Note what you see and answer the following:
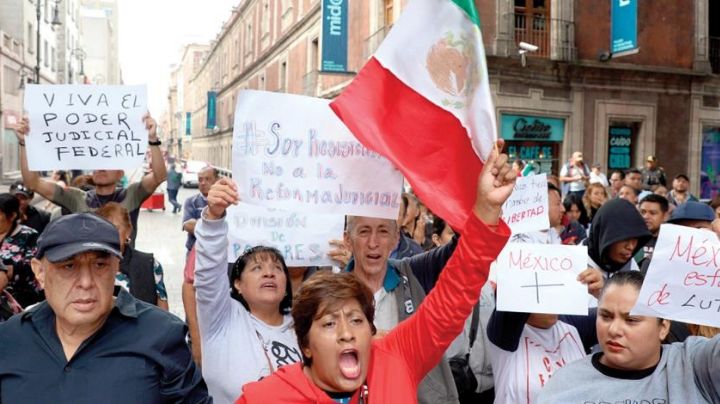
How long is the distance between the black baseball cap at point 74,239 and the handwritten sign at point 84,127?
225 cm

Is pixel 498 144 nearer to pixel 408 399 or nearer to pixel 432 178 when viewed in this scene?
pixel 432 178

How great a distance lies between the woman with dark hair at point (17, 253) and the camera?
4191 millimetres

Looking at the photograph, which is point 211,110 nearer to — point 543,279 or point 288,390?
point 543,279

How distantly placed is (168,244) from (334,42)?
362 inches

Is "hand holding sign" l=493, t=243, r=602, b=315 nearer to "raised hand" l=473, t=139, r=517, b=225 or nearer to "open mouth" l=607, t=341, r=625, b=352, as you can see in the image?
"open mouth" l=607, t=341, r=625, b=352

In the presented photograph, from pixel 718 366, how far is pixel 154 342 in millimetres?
1929

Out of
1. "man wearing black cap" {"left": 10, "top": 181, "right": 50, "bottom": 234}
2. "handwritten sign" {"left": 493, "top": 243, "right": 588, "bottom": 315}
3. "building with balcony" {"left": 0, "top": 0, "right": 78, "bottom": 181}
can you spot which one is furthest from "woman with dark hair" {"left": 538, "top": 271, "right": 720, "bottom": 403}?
"building with balcony" {"left": 0, "top": 0, "right": 78, "bottom": 181}

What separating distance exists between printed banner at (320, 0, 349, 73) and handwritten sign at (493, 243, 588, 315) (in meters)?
18.6

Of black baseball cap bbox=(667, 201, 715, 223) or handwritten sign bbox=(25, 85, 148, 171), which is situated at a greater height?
handwritten sign bbox=(25, 85, 148, 171)

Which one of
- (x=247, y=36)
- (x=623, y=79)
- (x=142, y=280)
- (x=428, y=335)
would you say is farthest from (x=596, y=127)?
(x=247, y=36)

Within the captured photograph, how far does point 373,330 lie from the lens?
2.39 meters

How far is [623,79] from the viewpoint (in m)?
18.9

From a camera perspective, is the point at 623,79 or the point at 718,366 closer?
the point at 718,366

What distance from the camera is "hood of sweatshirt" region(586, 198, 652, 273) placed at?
4176mm
